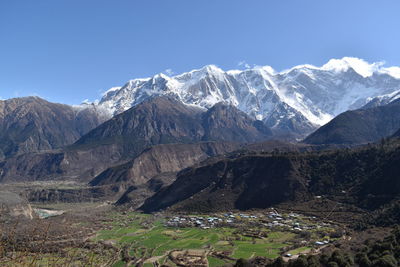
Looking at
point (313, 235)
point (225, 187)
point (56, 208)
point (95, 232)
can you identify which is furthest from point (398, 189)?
point (56, 208)

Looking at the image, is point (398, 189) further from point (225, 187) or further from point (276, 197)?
point (225, 187)

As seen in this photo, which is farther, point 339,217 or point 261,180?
point 261,180

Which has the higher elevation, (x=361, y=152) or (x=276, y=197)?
(x=361, y=152)

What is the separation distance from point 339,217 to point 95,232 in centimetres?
7052

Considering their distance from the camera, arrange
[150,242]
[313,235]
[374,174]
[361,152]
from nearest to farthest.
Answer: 1. [313,235]
2. [150,242]
3. [374,174]
4. [361,152]

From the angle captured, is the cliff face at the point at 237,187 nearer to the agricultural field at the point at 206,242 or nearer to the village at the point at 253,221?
the village at the point at 253,221

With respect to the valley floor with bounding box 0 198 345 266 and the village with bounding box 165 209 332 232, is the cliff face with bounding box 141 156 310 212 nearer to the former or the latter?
the valley floor with bounding box 0 198 345 266

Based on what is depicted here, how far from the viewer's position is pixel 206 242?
94.0 m

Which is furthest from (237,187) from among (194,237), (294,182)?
(194,237)

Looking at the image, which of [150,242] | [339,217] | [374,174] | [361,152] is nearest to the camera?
[150,242]

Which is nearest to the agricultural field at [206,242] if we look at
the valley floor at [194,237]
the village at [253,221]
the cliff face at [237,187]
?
the valley floor at [194,237]

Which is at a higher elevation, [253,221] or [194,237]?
[194,237]

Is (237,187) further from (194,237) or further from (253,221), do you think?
(194,237)

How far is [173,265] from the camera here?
3063 inches
